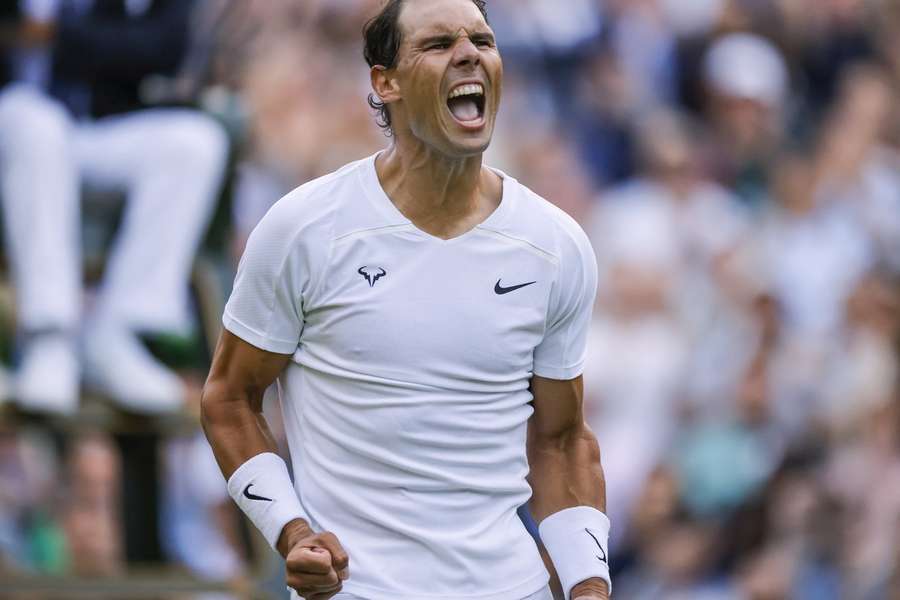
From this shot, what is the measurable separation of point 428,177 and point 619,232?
5877 mm

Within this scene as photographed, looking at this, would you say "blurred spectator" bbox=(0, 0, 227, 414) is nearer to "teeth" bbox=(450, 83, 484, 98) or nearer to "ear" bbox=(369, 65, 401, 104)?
"ear" bbox=(369, 65, 401, 104)

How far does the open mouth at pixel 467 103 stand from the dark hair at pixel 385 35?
180 millimetres

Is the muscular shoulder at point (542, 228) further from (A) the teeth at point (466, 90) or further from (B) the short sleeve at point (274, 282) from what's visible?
(B) the short sleeve at point (274, 282)

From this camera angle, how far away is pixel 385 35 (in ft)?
12.9

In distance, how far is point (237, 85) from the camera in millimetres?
8023

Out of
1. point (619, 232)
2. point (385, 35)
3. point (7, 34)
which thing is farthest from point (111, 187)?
point (385, 35)

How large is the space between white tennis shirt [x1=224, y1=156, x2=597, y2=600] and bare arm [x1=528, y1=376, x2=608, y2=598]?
0.18 metres

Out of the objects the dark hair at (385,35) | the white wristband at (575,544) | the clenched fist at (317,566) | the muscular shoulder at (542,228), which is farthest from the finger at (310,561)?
the dark hair at (385,35)

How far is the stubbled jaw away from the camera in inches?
148

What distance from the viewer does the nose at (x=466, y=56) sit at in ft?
12.4

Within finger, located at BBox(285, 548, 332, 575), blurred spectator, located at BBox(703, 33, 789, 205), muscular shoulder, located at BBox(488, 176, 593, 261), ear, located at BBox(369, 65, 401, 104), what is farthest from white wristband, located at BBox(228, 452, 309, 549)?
blurred spectator, located at BBox(703, 33, 789, 205)

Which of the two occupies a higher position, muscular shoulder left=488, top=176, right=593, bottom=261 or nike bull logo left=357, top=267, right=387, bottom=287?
muscular shoulder left=488, top=176, right=593, bottom=261

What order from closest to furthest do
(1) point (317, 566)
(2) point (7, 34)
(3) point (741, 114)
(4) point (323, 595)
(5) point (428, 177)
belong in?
(1) point (317, 566) < (4) point (323, 595) < (5) point (428, 177) < (2) point (7, 34) < (3) point (741, 114)

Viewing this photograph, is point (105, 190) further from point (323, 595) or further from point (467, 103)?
point (323, 595)
